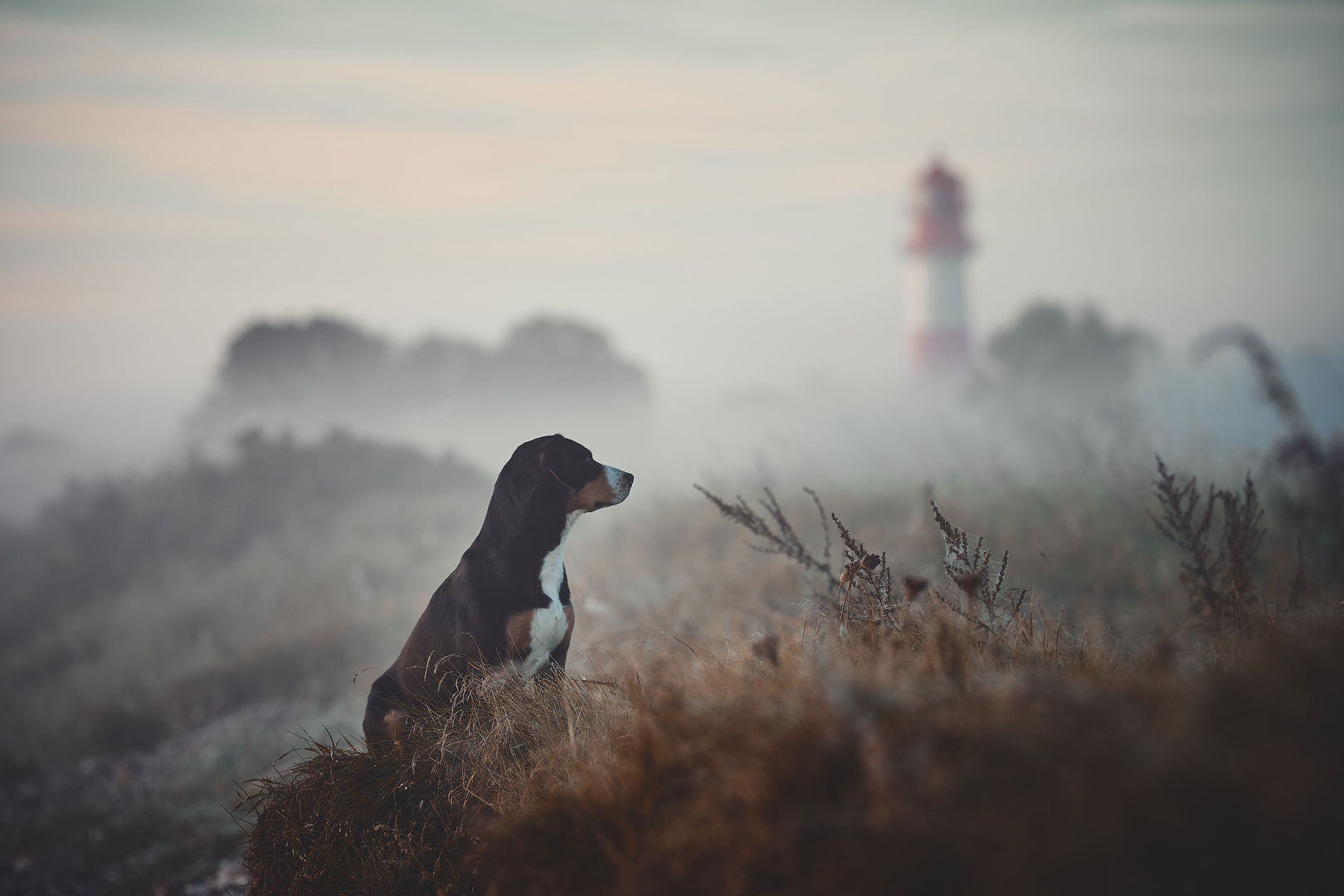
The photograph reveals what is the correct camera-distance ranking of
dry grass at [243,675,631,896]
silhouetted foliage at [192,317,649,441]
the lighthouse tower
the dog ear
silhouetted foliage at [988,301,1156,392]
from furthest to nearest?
the lighthouse tower < silhouetted foliage at [192,317,649,441] < silhouetted foliage at [988,301,1156,392] < the dog ear < dry grass at [243,675,631,896]

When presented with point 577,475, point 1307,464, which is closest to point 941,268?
point 1307,464

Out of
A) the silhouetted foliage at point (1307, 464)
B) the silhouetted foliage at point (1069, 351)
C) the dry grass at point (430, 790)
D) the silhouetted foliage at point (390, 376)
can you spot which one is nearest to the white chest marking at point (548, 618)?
the dry grass at point (430, 790)

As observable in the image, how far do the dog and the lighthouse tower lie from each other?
975 inches

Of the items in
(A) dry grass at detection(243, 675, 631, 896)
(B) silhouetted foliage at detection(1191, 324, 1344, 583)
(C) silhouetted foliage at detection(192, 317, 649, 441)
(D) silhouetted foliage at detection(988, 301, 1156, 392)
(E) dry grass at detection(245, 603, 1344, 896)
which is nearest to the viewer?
(E) dry grass at detection(245, 603, 1344, 896)

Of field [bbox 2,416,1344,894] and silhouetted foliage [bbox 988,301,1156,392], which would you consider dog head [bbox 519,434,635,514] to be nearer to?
field [bbox 2,416,1344,894]

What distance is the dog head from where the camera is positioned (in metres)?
A: 2.91

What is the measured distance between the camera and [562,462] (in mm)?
2926

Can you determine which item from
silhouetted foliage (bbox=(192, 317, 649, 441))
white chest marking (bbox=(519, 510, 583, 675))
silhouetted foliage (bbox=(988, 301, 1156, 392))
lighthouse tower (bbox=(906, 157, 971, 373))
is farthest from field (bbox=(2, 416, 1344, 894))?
lighthouse tower (bbox=(906, 157, 971, 373))

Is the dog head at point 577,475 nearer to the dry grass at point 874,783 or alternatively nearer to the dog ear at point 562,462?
the dog ear at point 562,462

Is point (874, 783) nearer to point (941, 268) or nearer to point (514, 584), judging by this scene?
point (514, 584)

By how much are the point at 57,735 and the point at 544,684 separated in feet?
28.0

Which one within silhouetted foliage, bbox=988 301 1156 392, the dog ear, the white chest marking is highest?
silhouetted foliage, bbox=988 301 1156 392

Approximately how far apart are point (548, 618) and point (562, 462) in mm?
621

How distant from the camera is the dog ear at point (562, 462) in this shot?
2.90m
